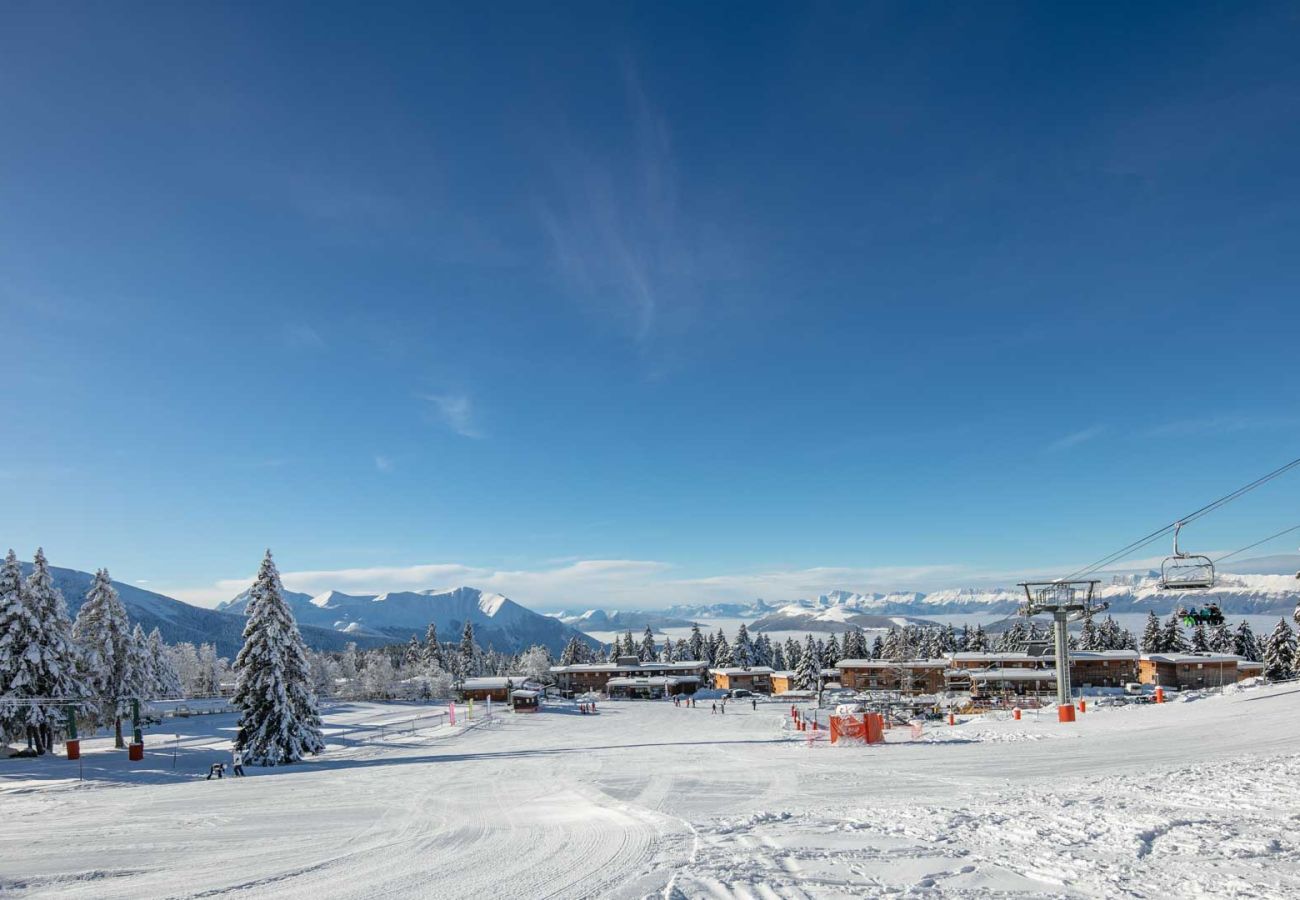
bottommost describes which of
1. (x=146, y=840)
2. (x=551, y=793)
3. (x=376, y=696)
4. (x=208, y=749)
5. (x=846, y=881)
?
(x=376, y=696)

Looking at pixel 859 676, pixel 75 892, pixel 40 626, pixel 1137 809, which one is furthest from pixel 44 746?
pixel 859 676

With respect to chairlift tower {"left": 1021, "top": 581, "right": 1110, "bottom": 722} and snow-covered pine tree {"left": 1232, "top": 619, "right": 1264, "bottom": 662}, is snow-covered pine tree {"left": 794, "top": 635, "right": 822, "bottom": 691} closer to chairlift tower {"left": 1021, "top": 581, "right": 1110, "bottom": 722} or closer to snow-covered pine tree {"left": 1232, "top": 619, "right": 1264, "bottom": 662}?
snow-covered pine tree {"left": 1232, "top": 619, "right": 1264, "bottom": 662}

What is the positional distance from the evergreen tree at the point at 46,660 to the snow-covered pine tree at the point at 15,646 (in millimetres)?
61

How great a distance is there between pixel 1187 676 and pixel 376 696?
9440 centimetres

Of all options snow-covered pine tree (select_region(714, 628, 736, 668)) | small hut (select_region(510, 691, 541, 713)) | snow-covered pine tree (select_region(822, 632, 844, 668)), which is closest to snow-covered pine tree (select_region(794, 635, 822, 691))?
snow-covered pine tree (select_region(714, 628, 736, 668))

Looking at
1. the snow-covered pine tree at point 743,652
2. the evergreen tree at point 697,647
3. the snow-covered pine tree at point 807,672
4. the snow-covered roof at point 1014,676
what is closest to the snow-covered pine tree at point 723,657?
the snow-covered pine tree at point 743,652

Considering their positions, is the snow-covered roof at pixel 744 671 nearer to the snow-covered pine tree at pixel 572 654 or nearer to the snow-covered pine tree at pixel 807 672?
the snow-covered pine tree at pixel 807 672

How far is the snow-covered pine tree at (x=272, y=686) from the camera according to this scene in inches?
1328

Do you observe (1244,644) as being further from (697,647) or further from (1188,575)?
(1188,575)

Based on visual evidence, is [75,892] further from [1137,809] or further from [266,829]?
[1137,809]

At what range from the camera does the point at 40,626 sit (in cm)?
3947

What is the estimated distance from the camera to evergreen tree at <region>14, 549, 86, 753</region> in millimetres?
37969

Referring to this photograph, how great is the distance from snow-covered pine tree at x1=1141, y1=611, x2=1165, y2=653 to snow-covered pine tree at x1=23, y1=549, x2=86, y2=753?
104346 mm

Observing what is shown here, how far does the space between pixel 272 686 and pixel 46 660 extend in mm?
16262
